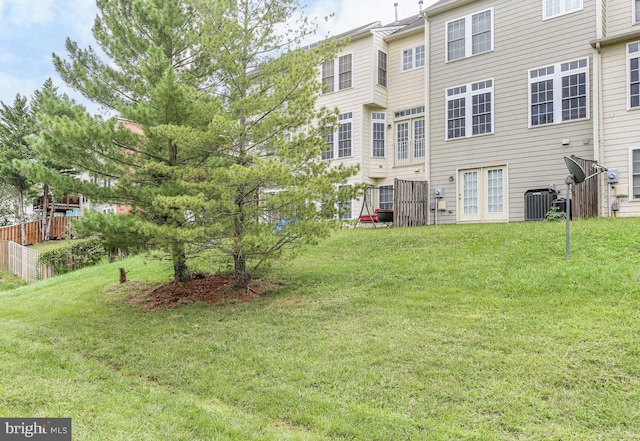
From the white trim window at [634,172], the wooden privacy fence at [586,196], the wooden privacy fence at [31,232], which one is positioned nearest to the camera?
the wooden privacy fence at [586,196]

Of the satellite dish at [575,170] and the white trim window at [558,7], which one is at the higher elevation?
the white trim window at [558,7]

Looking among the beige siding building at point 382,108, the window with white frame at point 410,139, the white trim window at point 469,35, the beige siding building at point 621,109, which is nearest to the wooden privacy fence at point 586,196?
the beige siding building at point 621,109

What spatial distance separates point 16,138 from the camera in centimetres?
2527

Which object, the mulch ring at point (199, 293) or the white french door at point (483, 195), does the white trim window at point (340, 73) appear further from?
the mulch ring at point (199, 293)

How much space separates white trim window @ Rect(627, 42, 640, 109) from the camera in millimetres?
11852

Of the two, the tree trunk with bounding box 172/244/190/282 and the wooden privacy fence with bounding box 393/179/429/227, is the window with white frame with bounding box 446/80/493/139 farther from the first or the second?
the tree trunk with bounding box 172/244/190/282

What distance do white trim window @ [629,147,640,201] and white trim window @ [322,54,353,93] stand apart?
31.8 ft

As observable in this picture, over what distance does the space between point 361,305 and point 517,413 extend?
3.30 m

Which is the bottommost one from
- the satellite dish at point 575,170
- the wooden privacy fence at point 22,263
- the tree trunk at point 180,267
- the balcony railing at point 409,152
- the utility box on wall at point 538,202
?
the wooden privacy fence at point 22,263

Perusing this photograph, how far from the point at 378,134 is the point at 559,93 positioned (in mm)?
6418

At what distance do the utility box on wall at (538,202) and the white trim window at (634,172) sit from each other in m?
1.75

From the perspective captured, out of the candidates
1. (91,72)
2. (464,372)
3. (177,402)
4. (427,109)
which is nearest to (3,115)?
(91,72)

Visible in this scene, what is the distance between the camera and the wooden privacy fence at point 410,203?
46.3ft

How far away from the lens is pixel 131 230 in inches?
298
